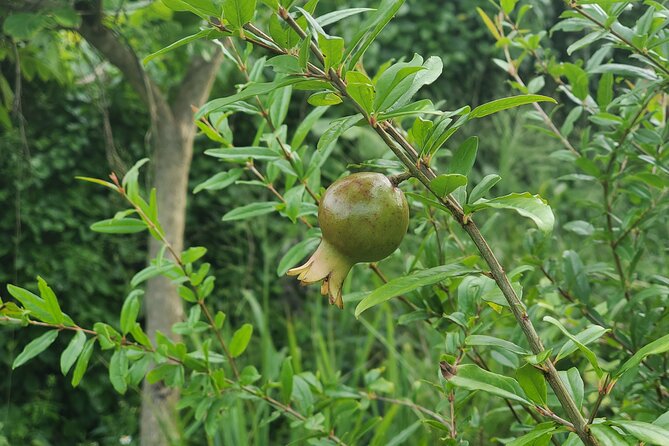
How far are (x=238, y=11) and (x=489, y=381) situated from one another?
1.17 ft

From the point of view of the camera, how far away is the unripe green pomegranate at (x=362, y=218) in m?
0.56

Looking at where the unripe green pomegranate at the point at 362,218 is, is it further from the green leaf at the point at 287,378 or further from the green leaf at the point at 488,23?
the green leaf at the point at 488,23

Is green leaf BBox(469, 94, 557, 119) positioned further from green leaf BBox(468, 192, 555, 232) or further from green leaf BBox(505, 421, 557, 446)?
green leaf BBox(505, 421, 557, 446)

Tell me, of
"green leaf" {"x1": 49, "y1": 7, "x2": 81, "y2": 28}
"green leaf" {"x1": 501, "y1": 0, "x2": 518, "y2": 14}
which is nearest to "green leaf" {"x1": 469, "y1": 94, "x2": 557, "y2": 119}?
"green leaf" {"x1": 501, "y1": 0, "x2": 518, "y2": 14}

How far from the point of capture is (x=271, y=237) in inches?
143

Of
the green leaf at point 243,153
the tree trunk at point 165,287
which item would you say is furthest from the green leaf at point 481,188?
the tree trunk at point 165,287

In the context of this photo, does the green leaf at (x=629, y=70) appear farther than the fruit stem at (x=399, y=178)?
Yes

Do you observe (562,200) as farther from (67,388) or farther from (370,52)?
(67,388)

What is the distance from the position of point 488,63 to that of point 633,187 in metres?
3.66

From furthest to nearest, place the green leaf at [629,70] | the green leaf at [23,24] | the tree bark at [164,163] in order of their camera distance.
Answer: the tree bark at [164,163] → the green leaf at [23,24] → the green leaf at [629,70]

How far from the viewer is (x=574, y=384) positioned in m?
0.64

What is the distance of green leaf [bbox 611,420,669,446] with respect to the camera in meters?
0.49

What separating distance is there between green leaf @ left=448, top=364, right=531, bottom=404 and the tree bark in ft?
5.21

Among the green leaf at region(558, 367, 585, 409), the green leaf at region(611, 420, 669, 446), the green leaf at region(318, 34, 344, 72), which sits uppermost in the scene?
the green leaf at region(318, 34, 344, 72)
